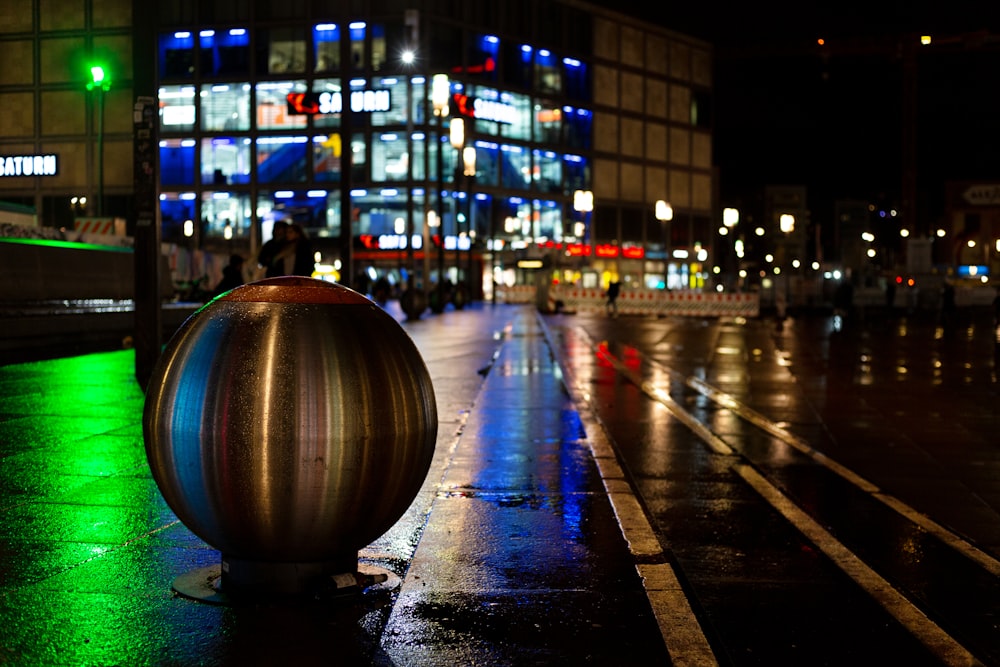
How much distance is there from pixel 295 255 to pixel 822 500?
656 centimetres

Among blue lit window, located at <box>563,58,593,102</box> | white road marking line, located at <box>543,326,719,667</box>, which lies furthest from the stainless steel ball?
blue lit window, located at <box>563,58,593,102</box>

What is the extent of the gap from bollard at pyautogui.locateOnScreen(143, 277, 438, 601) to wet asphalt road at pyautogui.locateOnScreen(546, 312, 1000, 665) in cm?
169

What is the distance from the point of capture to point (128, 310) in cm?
2534

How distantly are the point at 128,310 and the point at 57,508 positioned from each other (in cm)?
1815

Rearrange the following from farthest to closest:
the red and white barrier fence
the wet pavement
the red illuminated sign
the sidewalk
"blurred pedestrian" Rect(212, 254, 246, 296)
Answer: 1. the red illuminated sign
2. the red and white barrier fence
3. "blurred pedestrian" Rect(212, 254, 246, 296)
4. the wet pavement
5. the sidewalk

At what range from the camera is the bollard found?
5293mm

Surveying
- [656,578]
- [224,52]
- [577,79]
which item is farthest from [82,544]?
[577,79]

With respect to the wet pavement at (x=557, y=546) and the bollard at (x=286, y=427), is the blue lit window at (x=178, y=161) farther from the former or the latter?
the bollard at (x=286, y=427)

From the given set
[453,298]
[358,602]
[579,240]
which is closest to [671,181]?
[579,240]

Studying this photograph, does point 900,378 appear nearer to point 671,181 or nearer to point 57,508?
point 57,508

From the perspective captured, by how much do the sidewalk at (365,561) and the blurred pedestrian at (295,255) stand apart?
2.45 meters

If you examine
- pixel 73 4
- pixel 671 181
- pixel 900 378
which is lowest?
pixel 900 378

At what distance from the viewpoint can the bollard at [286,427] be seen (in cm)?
529

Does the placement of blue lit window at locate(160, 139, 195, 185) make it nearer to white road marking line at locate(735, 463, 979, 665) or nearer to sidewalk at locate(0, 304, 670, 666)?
sidewalk at locate(0, 304, 670, 666)
